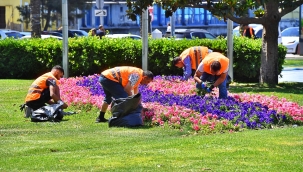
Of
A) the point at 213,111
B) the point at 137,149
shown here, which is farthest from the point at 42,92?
the point at 137,149

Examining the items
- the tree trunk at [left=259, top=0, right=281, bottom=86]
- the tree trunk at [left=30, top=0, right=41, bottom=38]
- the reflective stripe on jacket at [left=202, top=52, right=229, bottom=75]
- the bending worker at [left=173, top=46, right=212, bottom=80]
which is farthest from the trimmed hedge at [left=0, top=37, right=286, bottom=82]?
the reflective stripe on jacket at [left=202, top=52, right=229, bottom=75]

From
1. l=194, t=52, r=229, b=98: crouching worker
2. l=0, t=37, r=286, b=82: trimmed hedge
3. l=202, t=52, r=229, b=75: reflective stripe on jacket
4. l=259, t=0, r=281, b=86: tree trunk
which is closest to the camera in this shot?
l=194, t=52, r=229, b=98: crouching worker

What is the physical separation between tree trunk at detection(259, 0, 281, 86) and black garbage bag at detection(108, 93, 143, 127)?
833 centimetres

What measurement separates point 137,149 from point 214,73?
15.5 feet

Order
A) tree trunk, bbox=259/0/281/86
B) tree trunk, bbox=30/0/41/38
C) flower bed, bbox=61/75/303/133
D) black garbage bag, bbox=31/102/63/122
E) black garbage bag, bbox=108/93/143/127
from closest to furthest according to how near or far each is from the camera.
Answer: flower bed, bbox=61/75/303/133, black garbage bag, bbox=108/93/143/127, black garbage bag, bbox=31/102/63/122, tree trunk, bbox=259/0/281/86, tree trunk, bbox=30/0/41/38

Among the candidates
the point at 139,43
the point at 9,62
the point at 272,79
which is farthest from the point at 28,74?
the point at 272,79

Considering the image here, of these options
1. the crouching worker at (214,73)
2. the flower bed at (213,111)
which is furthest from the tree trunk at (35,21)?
the crouching worker at (214,73)

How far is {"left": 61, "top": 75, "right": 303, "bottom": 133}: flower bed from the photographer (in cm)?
1340

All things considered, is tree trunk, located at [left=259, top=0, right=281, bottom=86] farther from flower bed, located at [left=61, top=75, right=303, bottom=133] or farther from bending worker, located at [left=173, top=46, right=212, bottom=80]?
flower bed, located at [left=61, top=75, right=303, bottom=133]

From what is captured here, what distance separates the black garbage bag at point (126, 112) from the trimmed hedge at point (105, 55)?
9.65m

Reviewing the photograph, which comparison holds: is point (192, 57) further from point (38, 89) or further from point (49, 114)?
point (49, 114)

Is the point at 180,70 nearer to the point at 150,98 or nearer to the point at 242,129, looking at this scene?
the point at 150,98

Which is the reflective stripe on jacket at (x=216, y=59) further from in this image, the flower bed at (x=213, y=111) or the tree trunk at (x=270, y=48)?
the tree trunk at (x=270, y=48)

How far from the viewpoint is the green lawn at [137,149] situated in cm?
970
